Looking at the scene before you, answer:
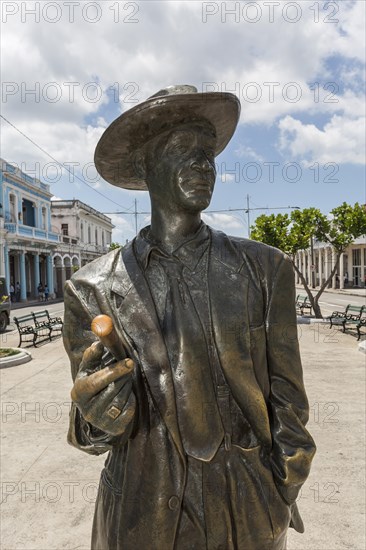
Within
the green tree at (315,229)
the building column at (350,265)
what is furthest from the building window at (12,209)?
the building column at (350,265)

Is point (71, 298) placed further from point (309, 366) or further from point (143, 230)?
point (309, 366)

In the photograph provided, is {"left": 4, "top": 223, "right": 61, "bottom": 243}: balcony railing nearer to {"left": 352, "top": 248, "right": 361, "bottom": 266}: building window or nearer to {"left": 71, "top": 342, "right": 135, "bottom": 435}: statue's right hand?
{"left": 71, "top": 342, "right": 135, "bottom": 435}: statue's right hand

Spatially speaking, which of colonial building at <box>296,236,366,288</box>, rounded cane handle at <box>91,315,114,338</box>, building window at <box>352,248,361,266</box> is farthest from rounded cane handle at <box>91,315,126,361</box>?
building window at <box>352,248,361,266</box>

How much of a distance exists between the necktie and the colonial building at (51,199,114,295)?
3569cm

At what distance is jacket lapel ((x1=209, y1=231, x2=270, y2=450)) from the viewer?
1471 millimetres

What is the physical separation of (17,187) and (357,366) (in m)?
27.2

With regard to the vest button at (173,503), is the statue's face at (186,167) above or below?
above

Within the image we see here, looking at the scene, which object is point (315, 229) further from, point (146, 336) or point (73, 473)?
point (146, 336)

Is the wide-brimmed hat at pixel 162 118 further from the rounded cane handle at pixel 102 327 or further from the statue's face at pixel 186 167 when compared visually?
the rounded cane handle at pixel 102 327

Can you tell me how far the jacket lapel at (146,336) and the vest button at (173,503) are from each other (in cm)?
16

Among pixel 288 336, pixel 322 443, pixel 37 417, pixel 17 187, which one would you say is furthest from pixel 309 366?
pixel 17 187

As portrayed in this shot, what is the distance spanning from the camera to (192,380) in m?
1.44

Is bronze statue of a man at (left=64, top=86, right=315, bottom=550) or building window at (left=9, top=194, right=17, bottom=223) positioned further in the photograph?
building window at (left=9, top=194, right=17, bottom=223)

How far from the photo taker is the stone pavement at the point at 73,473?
3.56 m
